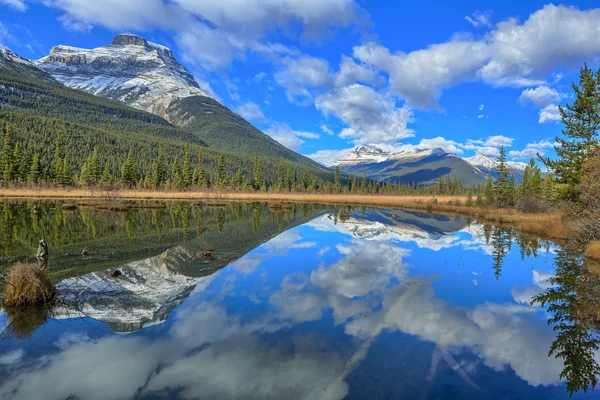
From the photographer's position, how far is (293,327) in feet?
33.0

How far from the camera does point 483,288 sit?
15539 mm

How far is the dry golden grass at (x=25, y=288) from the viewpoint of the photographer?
33.6 feet

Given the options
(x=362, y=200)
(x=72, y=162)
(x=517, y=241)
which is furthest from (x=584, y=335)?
(x=72, y=162)

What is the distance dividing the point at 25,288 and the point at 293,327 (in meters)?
8.21

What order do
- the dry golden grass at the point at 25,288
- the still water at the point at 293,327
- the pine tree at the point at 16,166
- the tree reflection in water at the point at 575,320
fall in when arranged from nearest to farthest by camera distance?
the still water at the point at 293,327 → the tree reflection in water at the point at 575,320 → the dry golden grass at the point at 25,288 → the pine tree at the point at 16,166

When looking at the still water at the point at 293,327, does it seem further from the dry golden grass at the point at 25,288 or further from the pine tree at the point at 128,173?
the pine tree at the point at 128,173

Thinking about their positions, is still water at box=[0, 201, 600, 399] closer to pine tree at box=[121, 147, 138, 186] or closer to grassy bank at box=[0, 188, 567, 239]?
grassy bank at box=[0, 188, 567, 239]

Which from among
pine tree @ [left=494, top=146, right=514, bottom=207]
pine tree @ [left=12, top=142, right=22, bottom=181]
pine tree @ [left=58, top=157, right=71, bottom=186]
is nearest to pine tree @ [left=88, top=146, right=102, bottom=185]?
pine tree @ [left=58, top=157, right=71, bottom=186]

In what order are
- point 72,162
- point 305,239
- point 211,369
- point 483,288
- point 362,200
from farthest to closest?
point 72,162, point 362,200, point 305,239, point 483,288, point 211,369

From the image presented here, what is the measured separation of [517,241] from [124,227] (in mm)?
34522

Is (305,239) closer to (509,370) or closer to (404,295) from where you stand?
(404,295)

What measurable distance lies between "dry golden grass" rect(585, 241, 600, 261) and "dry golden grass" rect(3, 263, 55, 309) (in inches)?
1120

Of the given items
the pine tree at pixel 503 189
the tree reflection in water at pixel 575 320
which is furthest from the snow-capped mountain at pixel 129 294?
the pine tree at pixel 503 189

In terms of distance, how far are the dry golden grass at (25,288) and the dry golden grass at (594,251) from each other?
28.5 m
